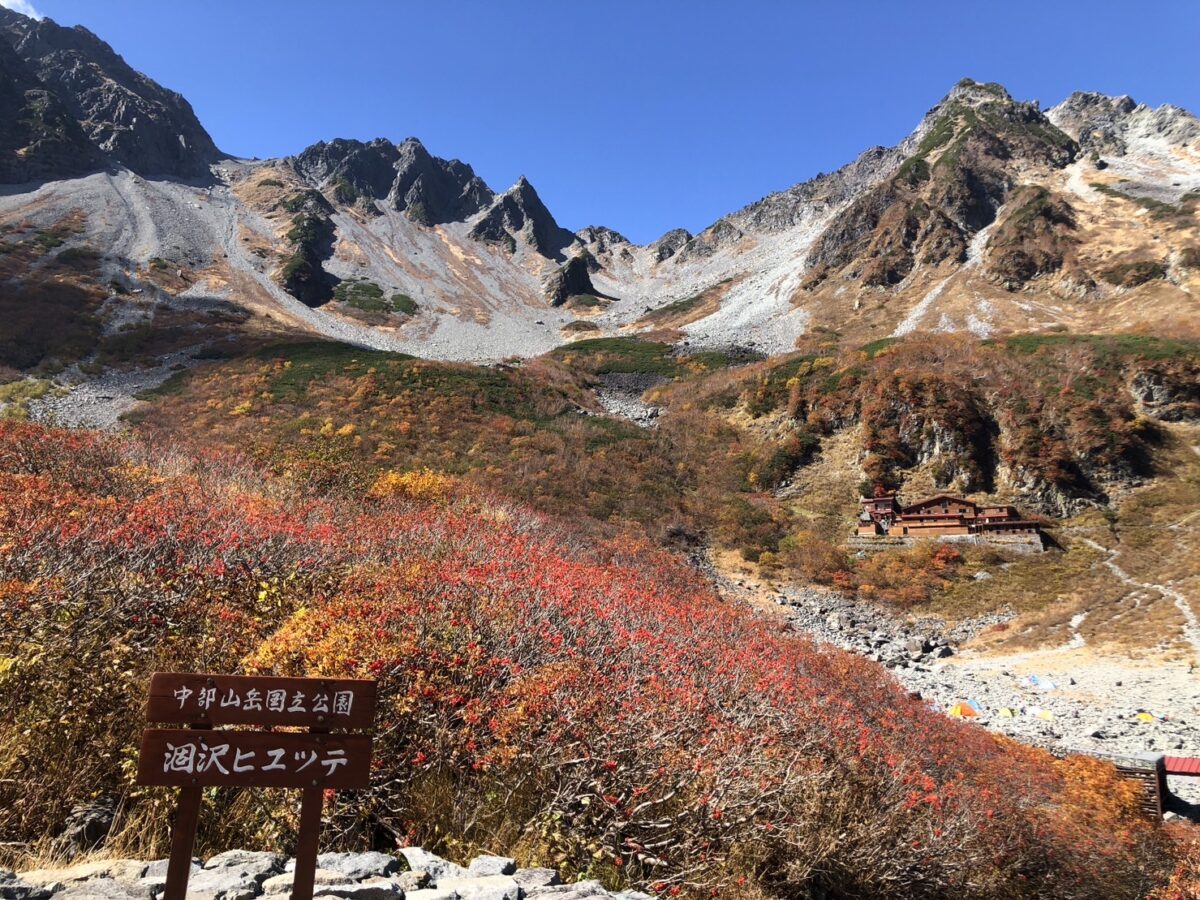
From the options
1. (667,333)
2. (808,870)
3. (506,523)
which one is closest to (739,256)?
(667,333)

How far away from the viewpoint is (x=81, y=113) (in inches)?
3863

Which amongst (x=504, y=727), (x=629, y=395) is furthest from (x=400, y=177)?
(x=504, y=727)

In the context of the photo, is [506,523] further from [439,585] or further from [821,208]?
[821,208]

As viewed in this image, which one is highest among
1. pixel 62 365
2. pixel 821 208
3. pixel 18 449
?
pixel 821 208

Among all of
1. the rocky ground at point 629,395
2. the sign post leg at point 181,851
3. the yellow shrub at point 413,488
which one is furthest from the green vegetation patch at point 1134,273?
the sign post leg at point 181,851

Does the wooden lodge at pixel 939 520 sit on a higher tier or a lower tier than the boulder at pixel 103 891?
higher

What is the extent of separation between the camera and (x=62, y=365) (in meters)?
31.6

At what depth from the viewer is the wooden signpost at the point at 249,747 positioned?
2.40 m

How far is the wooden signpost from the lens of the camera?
240 cm

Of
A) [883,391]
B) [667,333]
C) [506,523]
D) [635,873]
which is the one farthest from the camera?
[667,333]

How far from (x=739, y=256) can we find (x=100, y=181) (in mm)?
96922

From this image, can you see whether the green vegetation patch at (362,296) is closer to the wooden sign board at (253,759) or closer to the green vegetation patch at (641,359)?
the green vegetation patch at (641,359)

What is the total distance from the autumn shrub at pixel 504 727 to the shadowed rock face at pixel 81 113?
334ft

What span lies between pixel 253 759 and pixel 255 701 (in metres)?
0.25
